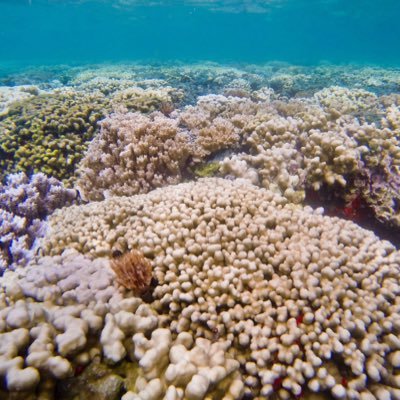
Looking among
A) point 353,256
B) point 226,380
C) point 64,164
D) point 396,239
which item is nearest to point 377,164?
point 396,239

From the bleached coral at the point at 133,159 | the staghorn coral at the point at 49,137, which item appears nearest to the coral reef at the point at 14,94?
the staghorn coral at the point at 49,137

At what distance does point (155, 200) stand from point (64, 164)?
413 cm

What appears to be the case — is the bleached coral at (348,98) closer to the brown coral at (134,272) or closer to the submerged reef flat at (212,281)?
the submerged reef flat at (212,281)

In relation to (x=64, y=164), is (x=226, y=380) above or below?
above

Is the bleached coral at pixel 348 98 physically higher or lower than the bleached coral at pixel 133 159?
lower

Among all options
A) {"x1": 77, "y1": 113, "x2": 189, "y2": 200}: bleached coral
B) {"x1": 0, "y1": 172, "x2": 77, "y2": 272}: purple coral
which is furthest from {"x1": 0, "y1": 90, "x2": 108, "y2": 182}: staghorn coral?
{"x1": 77, "y1": 113, "x2": 189, "y2": 200}: bleached coral

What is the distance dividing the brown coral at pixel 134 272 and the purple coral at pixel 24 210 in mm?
2399

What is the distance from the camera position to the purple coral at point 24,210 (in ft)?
15.3

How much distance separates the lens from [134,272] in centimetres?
284

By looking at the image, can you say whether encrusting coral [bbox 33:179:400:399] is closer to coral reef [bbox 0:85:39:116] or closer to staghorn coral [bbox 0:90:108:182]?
staghorn coral [bbox 0:90:108:182]

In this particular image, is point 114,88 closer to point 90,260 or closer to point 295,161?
point 295,161

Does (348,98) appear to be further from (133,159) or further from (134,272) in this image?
(134,272)

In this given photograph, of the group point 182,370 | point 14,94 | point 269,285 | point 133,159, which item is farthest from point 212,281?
point 14,94

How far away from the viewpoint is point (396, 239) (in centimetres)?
503
